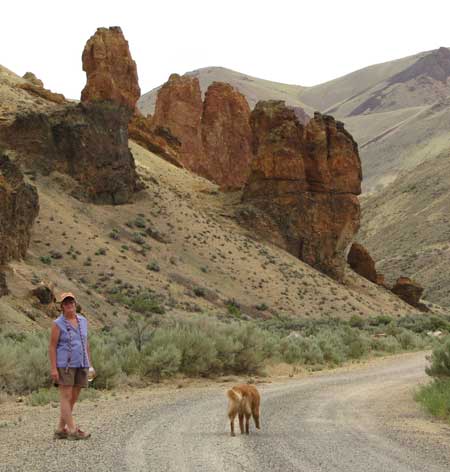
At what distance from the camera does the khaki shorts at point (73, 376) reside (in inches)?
375

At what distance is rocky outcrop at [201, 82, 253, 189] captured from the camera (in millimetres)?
85812

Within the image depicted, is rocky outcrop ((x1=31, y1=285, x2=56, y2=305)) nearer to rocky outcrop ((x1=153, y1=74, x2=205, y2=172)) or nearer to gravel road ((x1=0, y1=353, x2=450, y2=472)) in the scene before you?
gravel road ((x1=0, y1=353, x2=450, y2=472))

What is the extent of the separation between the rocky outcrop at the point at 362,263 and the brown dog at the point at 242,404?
60.6 m

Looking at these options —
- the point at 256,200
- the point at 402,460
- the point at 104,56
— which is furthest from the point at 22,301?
the point at 104,56

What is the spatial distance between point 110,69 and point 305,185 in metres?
21.6

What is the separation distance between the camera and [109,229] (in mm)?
50469

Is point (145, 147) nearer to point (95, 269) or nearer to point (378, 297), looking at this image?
point (378, 297)

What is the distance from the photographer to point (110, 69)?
6969cm

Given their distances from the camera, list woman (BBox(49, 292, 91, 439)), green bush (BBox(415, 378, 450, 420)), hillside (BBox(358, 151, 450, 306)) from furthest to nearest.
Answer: hillside (BBox(358, 151, 450, 306)), green bush (BBox(415, 378, 450, 420)), woman (BBox(49, 292, 91, 439))

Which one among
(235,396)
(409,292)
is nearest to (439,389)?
(235,396)

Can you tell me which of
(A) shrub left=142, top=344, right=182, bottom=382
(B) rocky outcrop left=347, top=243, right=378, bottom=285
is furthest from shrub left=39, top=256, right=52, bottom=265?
(B) rocky outcrop left=347, top=243, right=378, bottom=285

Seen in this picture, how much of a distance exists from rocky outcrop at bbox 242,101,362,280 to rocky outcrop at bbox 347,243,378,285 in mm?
5816

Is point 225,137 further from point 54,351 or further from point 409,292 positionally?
point 54,351

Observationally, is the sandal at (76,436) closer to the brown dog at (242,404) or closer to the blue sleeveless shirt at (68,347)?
the blue sleeveless shirt at (68,347)
